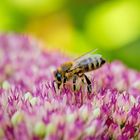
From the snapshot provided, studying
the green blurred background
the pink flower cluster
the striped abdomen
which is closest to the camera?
the pink flower cluster

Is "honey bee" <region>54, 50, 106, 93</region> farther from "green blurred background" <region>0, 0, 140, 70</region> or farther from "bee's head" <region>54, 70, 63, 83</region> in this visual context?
"green blurred background" <region>0, 0, 140, 70</region>

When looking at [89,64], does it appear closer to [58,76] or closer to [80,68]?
[80,68]

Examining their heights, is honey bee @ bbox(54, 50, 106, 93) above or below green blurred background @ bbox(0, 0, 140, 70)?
below

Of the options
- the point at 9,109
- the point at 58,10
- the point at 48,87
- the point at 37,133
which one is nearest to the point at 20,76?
the point at 48,87

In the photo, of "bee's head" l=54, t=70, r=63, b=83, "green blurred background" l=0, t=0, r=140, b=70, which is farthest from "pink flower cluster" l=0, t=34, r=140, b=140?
"green blurred background" l=0, t=0, r=140, b=70

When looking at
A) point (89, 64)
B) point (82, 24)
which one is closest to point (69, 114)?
point (89, 64)

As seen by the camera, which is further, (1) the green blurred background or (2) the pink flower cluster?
(1) the green blurred background

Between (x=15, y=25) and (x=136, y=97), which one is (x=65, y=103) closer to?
(x=136, y=97)
